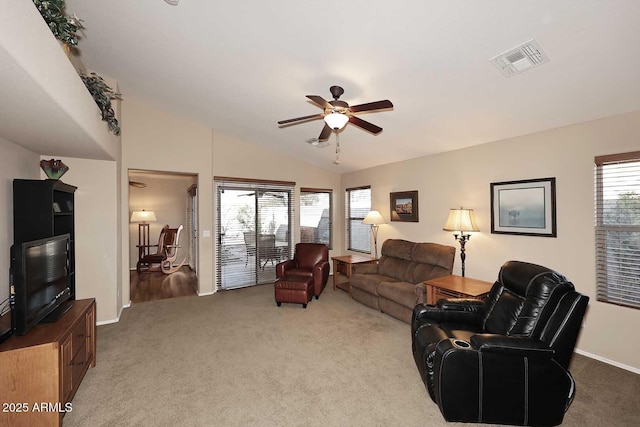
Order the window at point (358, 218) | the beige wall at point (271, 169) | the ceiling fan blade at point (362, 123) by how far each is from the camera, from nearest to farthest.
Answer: the ceiling fan blade at point (362, 123), the beige wall at point (271, 169), the window at point (358, 218)

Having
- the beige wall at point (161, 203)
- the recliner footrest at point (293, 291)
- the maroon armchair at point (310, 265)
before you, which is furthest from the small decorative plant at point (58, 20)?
the beige wall at point (161, 203)

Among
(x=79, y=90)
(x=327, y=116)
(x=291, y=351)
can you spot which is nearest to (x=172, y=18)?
(x=79, y=90)

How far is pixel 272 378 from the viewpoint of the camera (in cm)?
252

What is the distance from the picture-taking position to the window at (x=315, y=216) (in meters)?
6.38

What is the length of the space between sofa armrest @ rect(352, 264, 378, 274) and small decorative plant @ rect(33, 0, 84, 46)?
176 inches

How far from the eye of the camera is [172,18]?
97.1 inches

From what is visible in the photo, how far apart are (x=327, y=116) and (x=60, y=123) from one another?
87.1 inches

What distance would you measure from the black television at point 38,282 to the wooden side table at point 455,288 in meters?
3.78

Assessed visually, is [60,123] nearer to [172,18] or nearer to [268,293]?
[172,18]

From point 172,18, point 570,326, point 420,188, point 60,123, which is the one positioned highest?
point 172,18

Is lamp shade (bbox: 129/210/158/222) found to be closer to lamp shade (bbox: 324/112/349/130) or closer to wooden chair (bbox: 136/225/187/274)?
wooden chair (bbox: 136/225/187/274)

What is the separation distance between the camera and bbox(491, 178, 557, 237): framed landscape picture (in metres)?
3.13

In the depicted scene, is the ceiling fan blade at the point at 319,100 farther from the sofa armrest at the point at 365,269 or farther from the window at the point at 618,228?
→ the sofa armrest at the point at 365,269

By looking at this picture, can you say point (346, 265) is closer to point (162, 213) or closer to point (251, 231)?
point (251, 231)
